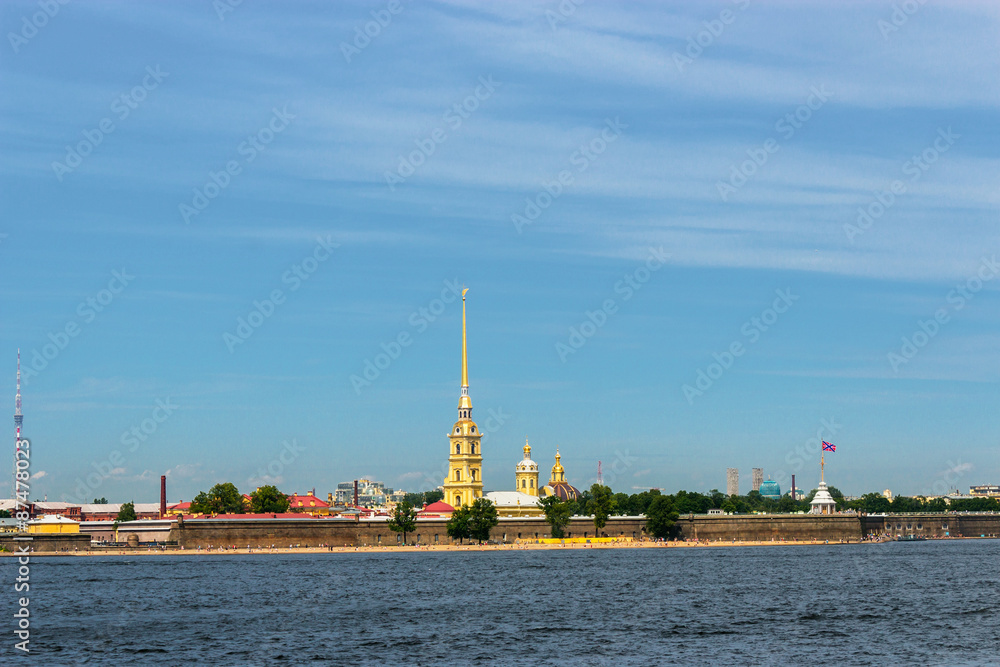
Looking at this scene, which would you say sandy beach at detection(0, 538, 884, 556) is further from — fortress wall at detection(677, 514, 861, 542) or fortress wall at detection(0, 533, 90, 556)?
fortress wall at detection(677, 514, 861, 542)

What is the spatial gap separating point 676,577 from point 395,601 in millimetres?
25904

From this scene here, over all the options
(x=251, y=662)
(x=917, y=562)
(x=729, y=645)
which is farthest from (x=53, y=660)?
(x=917, y=562)

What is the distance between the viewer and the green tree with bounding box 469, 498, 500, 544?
150125mm

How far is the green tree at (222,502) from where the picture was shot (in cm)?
17075

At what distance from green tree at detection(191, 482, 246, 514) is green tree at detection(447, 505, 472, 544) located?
122 feet

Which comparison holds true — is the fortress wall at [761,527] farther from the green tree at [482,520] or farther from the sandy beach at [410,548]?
the green tree at [482,520]

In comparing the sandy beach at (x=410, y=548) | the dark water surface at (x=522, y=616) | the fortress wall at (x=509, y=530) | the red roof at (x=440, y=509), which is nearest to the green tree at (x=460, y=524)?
the sandy beach at (x=410, y=548)

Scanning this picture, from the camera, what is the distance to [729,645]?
→ 143 feet

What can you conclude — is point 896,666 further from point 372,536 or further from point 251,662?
point 372,536

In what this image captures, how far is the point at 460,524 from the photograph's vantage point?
490ft

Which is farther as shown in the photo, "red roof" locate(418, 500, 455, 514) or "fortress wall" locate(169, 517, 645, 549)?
"red roof" locate(418, 500, 455, 514)

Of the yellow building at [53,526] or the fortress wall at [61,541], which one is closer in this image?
the fortress wall at [61,541]

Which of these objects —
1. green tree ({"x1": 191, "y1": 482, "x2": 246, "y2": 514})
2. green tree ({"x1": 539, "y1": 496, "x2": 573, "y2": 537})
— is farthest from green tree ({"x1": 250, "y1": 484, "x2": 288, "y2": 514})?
green tree ({"x1": 539, "y1": 496, "x2": 573, "y2": 537})

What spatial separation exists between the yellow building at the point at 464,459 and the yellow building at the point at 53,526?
52.2 metres
